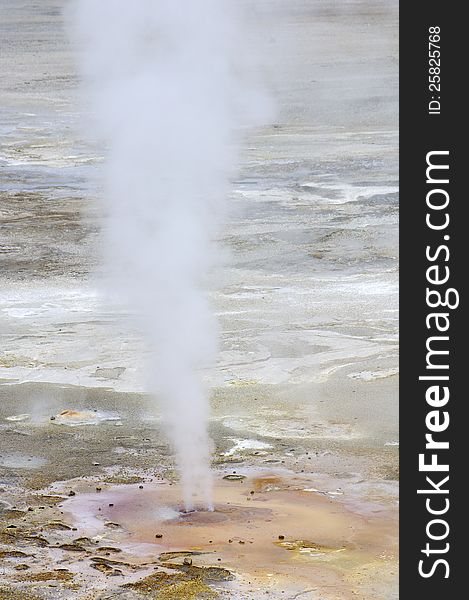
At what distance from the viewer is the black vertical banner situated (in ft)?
22.4

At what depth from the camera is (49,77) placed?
37.7 m

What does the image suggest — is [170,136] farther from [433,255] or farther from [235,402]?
[433,255]

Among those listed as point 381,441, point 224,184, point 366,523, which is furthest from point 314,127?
point 366,523

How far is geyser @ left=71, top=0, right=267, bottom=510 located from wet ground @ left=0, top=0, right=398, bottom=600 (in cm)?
45

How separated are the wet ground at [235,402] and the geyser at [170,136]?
447mm

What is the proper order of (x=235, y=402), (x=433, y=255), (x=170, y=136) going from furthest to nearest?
1. (x=235, y=402)
2. (x=170, y=136)
3. (x=433, y=255)

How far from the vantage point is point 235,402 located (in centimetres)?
1221

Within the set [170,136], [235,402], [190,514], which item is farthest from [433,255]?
[235,402]

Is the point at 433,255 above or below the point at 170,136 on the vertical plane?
below

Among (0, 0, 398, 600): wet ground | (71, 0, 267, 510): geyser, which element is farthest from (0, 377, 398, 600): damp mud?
(71, 0, 267, 510): geyser

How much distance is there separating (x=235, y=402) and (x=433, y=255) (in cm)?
539

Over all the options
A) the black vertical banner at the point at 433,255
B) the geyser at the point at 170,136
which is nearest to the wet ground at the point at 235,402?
the geyser at the point at 170,136

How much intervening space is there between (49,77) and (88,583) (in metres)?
30.7

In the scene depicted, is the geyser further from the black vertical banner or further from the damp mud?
the black vertical banner
